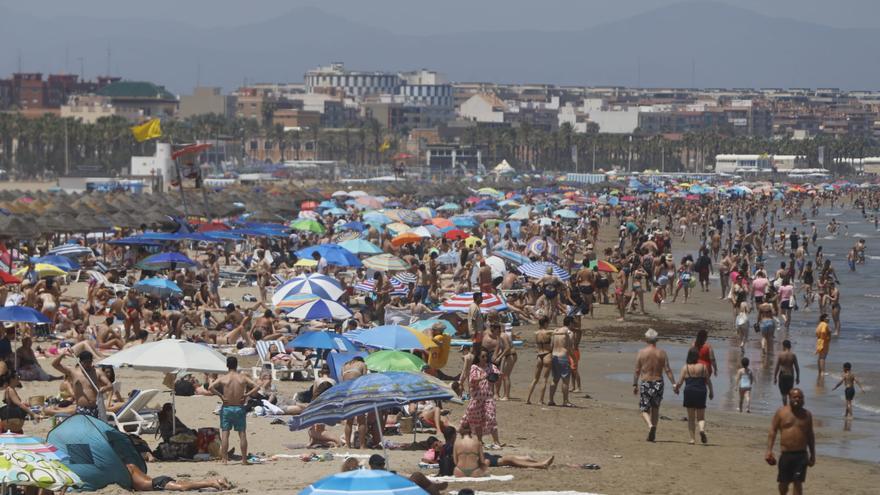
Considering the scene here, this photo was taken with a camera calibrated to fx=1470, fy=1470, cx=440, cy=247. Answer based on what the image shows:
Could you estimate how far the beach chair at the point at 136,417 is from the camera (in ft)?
43.5

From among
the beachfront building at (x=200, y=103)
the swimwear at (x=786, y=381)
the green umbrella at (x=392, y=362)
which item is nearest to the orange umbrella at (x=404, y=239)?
the swimwear at (x=786, y=381)

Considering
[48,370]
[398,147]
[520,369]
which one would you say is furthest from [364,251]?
[398,147]

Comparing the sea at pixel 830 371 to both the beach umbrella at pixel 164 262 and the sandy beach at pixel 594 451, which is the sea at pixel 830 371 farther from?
the beach umbrella at pixel 164 262

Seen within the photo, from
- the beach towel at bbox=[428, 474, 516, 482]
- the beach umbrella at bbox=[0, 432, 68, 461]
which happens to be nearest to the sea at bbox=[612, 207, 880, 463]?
the beach towel at bbox=[428, 474, 516, 482]

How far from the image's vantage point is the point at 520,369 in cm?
1978

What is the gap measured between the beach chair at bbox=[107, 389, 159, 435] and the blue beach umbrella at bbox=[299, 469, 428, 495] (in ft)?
19.7

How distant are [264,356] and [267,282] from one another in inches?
340

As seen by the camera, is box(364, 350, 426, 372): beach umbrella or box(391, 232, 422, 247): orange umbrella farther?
box(391, 232, 422, 247): orange umbrella

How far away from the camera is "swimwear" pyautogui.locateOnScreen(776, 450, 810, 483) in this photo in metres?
10.4

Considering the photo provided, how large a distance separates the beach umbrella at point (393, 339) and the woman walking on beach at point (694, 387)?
3126 mm

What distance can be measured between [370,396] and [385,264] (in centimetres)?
1505

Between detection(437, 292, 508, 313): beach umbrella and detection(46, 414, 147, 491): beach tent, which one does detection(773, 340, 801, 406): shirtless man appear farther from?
detection(46, 414, 147, 491): beach tent

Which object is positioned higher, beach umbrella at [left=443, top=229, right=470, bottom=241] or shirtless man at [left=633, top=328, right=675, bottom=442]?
shirtless man at [left=633, top=328, right=675, bottom=442]

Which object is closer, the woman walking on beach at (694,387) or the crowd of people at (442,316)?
the crowd of people at (442,316)
